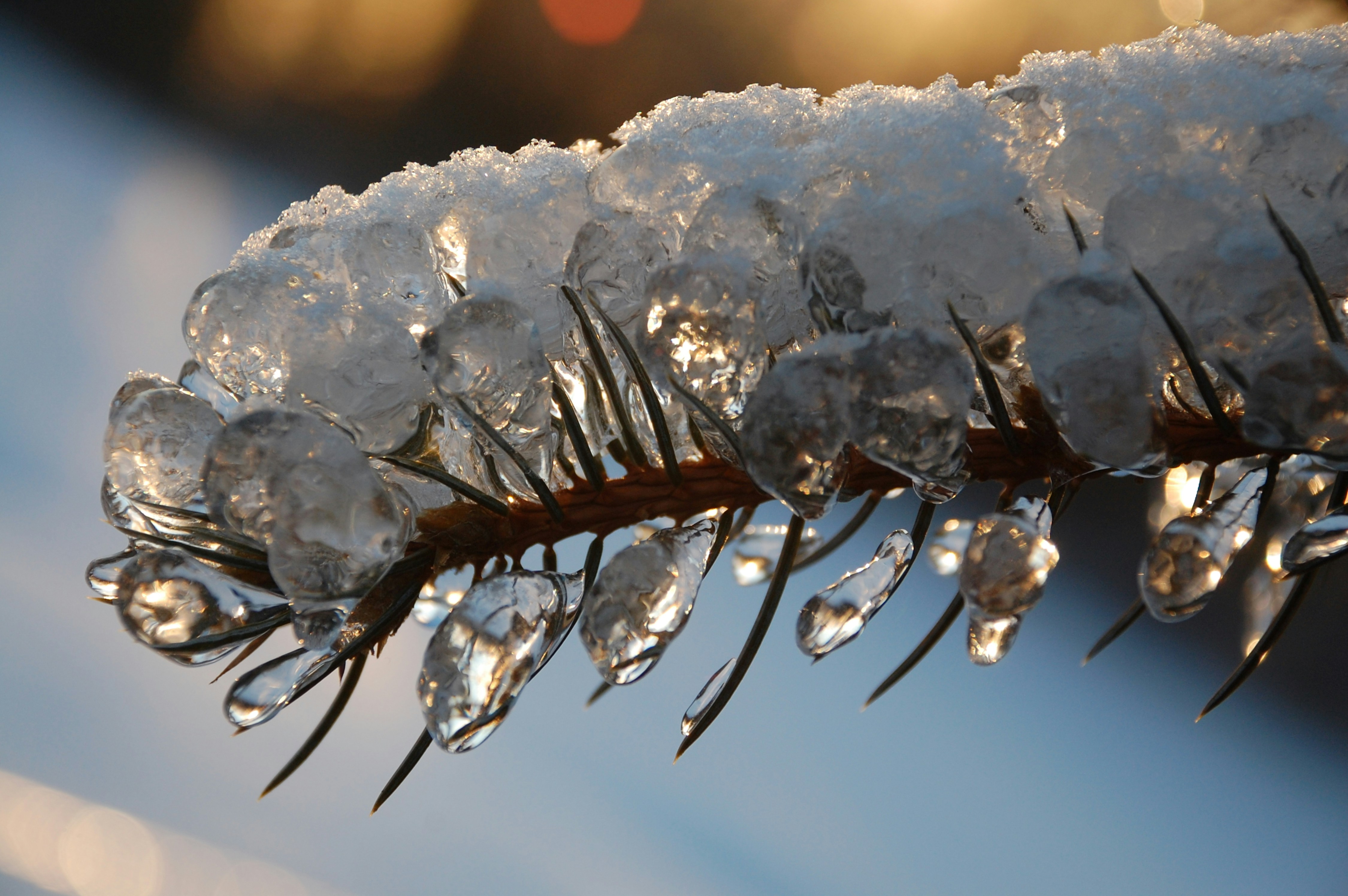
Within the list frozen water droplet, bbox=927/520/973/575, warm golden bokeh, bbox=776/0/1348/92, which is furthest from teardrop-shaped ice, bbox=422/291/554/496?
warm golden bokeh, bbox=776/0/1348/92

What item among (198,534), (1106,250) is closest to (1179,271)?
(1106,250)

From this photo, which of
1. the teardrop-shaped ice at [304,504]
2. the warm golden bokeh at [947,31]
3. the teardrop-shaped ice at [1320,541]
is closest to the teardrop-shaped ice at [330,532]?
the teardrop-shaped ice at [304,504]

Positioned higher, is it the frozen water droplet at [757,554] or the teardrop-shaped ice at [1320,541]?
the teardrop-shaped ice at [1320,541]

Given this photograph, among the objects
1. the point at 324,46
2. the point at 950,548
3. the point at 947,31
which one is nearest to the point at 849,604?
the point at 950,548

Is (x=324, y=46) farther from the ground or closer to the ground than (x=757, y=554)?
farther from the ground

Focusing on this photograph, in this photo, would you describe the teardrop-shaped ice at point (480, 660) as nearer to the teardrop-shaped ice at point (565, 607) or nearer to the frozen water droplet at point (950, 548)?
the teardrop-shaped ice at point (565, 607)

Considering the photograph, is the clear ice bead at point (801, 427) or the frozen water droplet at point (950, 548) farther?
the frozen water droplet at point (950, 548)

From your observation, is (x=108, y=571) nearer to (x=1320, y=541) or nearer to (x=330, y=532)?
(x=330, y=532)
